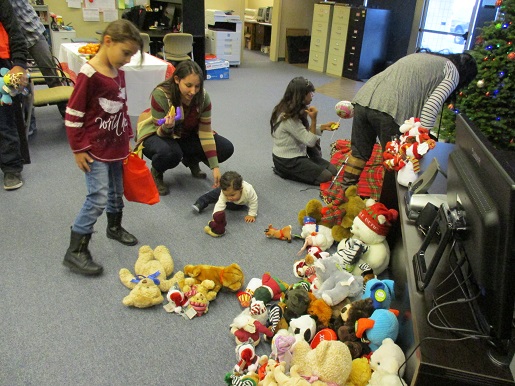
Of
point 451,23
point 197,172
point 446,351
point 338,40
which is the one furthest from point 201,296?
point 338,40

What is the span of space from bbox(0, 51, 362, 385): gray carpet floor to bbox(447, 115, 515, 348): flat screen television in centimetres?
91

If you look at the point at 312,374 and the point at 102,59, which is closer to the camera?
the point at 312,374

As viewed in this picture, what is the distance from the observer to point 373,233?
1971 mm

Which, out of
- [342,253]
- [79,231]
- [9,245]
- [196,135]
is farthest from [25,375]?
[196,135]

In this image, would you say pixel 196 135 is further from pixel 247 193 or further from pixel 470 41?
pixel 470 41

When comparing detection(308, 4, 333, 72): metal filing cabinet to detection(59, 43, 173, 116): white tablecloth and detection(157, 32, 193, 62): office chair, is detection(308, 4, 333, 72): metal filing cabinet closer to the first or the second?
detection(157, 32, 193, 62): office chair

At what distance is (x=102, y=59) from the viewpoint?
1712 millimetres

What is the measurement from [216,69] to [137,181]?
461 cm

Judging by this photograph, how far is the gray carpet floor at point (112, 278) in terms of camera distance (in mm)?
1541

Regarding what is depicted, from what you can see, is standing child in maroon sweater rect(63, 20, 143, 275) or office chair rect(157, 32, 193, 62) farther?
office chair rect(157, 32, 193, 62)

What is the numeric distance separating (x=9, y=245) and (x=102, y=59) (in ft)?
3.70

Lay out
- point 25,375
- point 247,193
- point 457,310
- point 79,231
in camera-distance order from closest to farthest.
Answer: point 457,310 → point 25,375 → point 79,231 → point 247,193

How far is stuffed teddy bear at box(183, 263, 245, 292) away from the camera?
6.20 feet

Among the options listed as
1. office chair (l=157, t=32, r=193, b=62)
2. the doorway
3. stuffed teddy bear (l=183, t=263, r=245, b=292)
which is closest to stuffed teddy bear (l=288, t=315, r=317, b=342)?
stuffed teddy bear (l=183, t=263, r=245, b=292)
